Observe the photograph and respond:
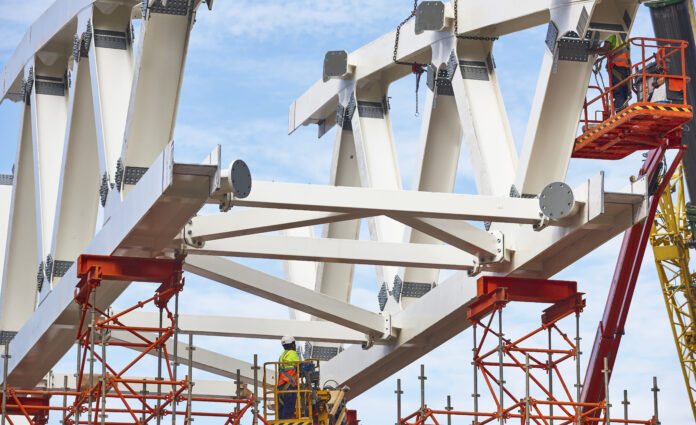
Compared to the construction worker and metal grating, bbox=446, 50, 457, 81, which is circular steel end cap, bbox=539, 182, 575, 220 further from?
metal grating, bbox=446, 50, 457, 81

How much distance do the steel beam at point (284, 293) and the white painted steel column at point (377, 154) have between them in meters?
1.49

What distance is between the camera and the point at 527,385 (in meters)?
27.0

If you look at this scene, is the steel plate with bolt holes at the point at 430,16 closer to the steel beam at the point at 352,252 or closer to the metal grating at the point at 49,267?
the steel beam at the point at 352,252

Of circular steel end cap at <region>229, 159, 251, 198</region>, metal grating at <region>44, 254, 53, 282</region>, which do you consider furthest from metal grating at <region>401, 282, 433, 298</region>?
circular steel end cap at <region>229, 159, 251, 198</region>

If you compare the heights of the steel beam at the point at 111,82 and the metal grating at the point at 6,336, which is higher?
the steel beam at the point at 111,82

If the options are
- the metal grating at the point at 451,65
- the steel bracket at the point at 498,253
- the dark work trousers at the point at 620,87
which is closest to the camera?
the dark work trousers at the point at 620,87

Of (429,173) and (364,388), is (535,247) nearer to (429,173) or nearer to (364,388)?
(429,173)

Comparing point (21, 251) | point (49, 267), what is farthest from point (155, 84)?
point (21, 251)

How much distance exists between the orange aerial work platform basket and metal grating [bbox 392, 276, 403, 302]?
7.95 m

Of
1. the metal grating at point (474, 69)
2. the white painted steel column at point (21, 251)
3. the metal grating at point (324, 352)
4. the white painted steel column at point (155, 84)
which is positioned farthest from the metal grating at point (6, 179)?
the white painted steel column at point (155, 84)

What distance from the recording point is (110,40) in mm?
28484

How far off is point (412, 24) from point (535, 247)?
7.87m

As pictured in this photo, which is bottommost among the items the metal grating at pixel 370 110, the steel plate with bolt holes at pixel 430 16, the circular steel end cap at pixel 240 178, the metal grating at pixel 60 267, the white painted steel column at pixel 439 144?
the circular steel end cap at pixel 240 178

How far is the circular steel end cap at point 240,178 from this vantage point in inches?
879
